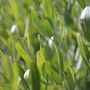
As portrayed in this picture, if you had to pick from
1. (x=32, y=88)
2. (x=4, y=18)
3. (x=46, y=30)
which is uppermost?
(x=4, y=18)

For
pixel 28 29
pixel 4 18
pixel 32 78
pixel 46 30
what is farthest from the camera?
pixel 4 18

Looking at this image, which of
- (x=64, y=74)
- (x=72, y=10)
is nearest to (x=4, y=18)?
(x=72, y=10)

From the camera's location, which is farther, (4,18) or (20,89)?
(4,18)

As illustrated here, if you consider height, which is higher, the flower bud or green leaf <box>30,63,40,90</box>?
the flower bud

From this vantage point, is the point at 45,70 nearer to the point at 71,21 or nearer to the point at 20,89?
the point at 20,89

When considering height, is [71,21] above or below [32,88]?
above

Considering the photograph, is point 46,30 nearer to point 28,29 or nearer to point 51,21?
point 51,21

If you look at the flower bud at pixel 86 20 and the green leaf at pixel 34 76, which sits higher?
the flower bud at pixel 86 20

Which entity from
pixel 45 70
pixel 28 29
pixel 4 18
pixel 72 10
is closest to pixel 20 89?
pixel 45 70

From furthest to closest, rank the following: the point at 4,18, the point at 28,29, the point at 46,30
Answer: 1. the point at 4,18
2. the point at 28,29
3. the point at 46,30
